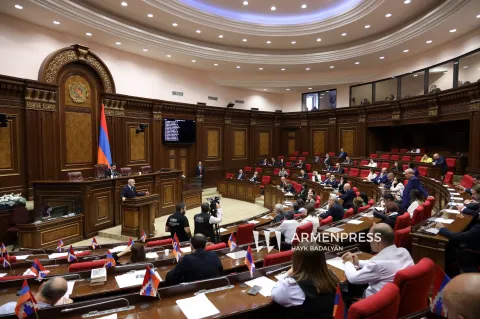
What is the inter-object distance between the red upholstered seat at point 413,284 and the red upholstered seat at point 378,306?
0.28 metres

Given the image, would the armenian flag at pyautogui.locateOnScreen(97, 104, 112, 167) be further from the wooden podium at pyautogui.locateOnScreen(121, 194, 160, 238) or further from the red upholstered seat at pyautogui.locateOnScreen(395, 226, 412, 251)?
the red upholstered seat at pyautogui.locateOnScreen(395, 226, 412, 251)

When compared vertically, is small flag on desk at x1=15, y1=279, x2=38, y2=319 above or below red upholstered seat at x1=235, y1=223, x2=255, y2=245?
above

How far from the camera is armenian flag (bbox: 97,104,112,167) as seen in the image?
10.0 metres

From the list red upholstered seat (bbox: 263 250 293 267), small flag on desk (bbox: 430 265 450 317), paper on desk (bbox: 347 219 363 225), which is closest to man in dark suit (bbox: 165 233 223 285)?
red upholstered seat (bbox: 263 250 293 267)

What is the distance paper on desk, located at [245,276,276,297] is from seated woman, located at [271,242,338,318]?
0.34 metres

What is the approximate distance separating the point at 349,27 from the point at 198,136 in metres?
7.56

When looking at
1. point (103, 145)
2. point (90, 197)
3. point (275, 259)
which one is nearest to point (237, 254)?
point (275, 259)

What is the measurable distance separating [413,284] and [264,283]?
108 centimetres

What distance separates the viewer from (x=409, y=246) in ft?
12.5

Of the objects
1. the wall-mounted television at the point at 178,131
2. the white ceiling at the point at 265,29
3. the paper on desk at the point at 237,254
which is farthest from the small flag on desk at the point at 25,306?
the wall-mounted television at the point at 178,131

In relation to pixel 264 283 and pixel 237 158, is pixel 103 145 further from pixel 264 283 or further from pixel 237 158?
pixel 264 283

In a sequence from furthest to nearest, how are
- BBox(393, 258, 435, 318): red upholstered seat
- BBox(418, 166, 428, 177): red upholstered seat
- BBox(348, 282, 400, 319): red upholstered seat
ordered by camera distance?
1. BBox(418, 166, 428, 177): red upholstered seat
2. BBox(393, 258, 435, 318): red upholstered seat
3. BBox(348, 282, 400, 319): red upholstered seat

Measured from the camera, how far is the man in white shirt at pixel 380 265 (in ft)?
7.28

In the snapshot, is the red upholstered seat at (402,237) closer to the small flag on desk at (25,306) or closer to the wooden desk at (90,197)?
the small flag on desk at (25,306)
